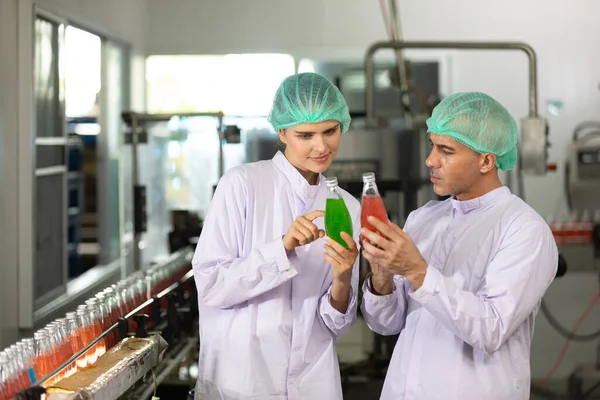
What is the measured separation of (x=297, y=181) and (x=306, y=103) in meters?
0.17

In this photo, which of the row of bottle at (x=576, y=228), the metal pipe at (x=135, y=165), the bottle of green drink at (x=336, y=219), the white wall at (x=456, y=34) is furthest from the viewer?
the white wall at (x=456, y=34)

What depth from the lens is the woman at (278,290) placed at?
1.68 meters

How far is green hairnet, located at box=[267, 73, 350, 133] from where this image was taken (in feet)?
5.67

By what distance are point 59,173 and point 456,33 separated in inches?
110

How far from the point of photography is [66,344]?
68.5 inches

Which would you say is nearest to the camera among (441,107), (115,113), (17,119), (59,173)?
(441,107)

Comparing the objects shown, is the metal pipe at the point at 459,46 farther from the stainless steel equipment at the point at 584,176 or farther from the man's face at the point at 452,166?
the man's face at the point at 452,166

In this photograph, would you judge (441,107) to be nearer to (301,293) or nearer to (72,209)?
(301,293)

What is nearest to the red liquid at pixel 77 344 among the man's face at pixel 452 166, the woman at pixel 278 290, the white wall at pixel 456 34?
the woman at pixel 278 290

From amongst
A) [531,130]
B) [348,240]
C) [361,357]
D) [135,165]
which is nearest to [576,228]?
[531,130]

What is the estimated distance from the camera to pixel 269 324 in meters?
1.70

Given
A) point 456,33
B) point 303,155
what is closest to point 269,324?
point 303,155

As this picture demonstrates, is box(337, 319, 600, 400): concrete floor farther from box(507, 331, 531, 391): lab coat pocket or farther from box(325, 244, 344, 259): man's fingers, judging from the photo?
box(325, 244, 344, 259): man's fingers

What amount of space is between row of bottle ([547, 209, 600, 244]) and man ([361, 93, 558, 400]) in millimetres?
3395
